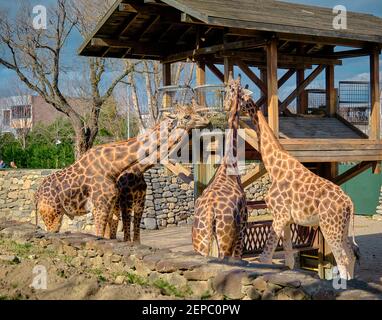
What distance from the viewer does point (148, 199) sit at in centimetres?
2083

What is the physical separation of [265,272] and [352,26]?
8.43 m

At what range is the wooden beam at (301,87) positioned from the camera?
12.6 meters

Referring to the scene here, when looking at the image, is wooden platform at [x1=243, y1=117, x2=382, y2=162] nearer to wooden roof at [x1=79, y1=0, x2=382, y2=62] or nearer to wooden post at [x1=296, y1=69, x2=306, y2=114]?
wooden post at [x1=296, y1=69, x2=306, y2=114]

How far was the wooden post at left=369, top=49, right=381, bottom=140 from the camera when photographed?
12.5 meters

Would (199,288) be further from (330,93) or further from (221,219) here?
(330,93)

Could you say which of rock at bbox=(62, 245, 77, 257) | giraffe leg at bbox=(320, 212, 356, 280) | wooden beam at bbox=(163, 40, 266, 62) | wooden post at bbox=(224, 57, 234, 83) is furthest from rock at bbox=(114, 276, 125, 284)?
wooden post at bbox=(224, 57, 234, 83)

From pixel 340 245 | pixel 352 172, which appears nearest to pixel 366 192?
pixel 352 172

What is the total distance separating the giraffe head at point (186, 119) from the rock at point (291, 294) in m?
4.40

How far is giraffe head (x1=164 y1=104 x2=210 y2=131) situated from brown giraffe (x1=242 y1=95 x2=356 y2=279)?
1.05 meters

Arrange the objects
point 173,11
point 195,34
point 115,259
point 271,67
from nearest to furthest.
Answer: point 115,259 < point 271,67 < point 173,11 < point 195,34
